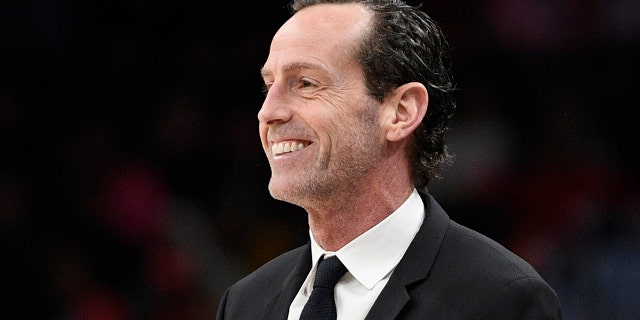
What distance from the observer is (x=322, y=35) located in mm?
2180

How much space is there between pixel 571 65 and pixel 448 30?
2.03ft

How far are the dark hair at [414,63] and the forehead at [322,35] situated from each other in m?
0.03

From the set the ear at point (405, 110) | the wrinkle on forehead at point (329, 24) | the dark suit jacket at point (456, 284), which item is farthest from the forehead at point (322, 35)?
the dark suit jacket at point (456, 284)

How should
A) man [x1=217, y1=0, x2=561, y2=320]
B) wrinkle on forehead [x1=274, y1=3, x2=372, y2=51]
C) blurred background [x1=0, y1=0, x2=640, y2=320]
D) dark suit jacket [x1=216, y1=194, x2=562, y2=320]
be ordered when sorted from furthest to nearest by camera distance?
blurred background [x1=0, y1=0, x2=640, y2=320], wrinkle on forehead [x1=274, y1=3, x2=372, y2=51], man [x1=217, y1=0, x2=561, y2=320], dark suit jacket [x1=216, y1=194, x2=562, y2=320]

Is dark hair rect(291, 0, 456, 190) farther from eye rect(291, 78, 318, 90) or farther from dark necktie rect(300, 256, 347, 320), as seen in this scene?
dark necktie rect(300, 256, 347, 320)

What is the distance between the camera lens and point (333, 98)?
214 centimetres

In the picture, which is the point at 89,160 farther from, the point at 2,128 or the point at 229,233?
the point at 229,233

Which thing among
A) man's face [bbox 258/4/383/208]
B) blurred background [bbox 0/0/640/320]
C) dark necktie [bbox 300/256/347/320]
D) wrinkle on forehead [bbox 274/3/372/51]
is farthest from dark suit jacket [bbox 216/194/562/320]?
blurred background [bbox 0/0/640/320]

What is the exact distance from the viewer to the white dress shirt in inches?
81.9

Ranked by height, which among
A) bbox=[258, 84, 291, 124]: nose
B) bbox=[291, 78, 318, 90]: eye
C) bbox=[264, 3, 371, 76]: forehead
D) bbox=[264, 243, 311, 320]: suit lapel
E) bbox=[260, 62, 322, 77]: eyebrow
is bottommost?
bbox=[264, 243, 311, 320]: suit lapel

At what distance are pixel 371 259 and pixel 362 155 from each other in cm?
23

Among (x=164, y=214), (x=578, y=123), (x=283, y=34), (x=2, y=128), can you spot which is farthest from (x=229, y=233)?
(x=283, y=34)

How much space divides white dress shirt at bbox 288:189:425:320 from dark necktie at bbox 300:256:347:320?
0.01m

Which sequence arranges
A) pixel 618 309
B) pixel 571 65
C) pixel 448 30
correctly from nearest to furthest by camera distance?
pixel 618 309, pixel 571 65, pixel 448 30
